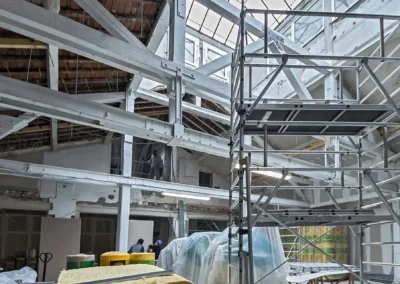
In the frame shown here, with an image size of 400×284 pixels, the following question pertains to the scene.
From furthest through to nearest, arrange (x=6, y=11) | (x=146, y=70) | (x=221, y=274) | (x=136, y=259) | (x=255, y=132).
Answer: (x=221, y=274), (x=146, y=70), (x=255, y=132), (x=6, y=11), (x=136, y=259)

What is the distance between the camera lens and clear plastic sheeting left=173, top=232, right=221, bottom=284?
7818 millimetres

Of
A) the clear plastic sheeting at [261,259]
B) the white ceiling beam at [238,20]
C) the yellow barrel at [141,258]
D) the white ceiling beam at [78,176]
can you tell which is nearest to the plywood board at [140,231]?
the white ceiling beam at [78,176]

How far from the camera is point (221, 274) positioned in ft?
20.1

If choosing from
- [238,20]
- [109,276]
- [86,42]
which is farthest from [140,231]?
[109,276]

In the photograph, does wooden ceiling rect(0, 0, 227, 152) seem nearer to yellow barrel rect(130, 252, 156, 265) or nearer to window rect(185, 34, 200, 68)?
window rect(185, 34, 200, 68)

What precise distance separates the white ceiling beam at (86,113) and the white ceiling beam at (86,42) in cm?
67

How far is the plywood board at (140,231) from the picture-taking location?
14398 millimetres

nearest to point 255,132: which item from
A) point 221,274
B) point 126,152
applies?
point 221,274

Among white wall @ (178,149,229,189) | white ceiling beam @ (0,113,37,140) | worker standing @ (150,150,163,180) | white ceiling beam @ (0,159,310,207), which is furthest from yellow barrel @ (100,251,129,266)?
white wall @ (178,149,229,189)

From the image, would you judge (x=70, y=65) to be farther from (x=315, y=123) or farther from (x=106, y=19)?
(x=315, y=123)

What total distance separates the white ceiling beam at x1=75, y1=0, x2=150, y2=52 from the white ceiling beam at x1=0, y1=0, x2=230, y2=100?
0.65 feet

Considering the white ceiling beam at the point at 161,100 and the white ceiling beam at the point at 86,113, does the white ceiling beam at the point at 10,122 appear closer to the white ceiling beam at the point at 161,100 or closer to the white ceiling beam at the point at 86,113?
the white ceiling beam at the point at 86,113

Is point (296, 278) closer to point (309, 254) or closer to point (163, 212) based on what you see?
point (309, 254)

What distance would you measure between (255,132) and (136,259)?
2.02m
